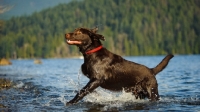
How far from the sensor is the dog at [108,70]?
11.4 m

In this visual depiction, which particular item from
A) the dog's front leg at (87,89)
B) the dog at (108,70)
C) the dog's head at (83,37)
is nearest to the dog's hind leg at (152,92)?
the dog at (108,70)

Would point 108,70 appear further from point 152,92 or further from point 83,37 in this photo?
point 152,92

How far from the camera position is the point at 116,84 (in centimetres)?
1176

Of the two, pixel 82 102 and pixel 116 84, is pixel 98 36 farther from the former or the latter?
pixel 82 102

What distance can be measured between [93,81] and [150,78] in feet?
6.37

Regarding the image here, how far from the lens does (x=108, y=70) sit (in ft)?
38.2

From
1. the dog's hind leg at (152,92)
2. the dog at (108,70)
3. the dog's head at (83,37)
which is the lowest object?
the dog's hind leg at (152,92)

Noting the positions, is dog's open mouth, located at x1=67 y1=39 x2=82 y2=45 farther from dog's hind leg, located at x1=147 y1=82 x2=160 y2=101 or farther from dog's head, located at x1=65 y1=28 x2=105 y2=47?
dog's hind leg, located at x1=147 y1=82 x2=160 y2=101

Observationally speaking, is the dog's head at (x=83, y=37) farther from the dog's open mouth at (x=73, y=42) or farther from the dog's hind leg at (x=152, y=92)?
the dog's hind leg at (x=152, y=92)

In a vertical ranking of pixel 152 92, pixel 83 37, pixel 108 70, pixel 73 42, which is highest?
pixel 83 37

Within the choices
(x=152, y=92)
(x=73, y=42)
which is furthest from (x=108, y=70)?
(x=152, y=92)

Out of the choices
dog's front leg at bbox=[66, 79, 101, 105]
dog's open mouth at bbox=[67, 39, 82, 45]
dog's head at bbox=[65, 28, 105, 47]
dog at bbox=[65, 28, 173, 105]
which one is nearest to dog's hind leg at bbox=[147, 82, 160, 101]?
dog at bbox=[65, 28, 173, 105]

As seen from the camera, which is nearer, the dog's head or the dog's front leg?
the dog's front leg

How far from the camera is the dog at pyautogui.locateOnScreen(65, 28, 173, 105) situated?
11391 millimetres
